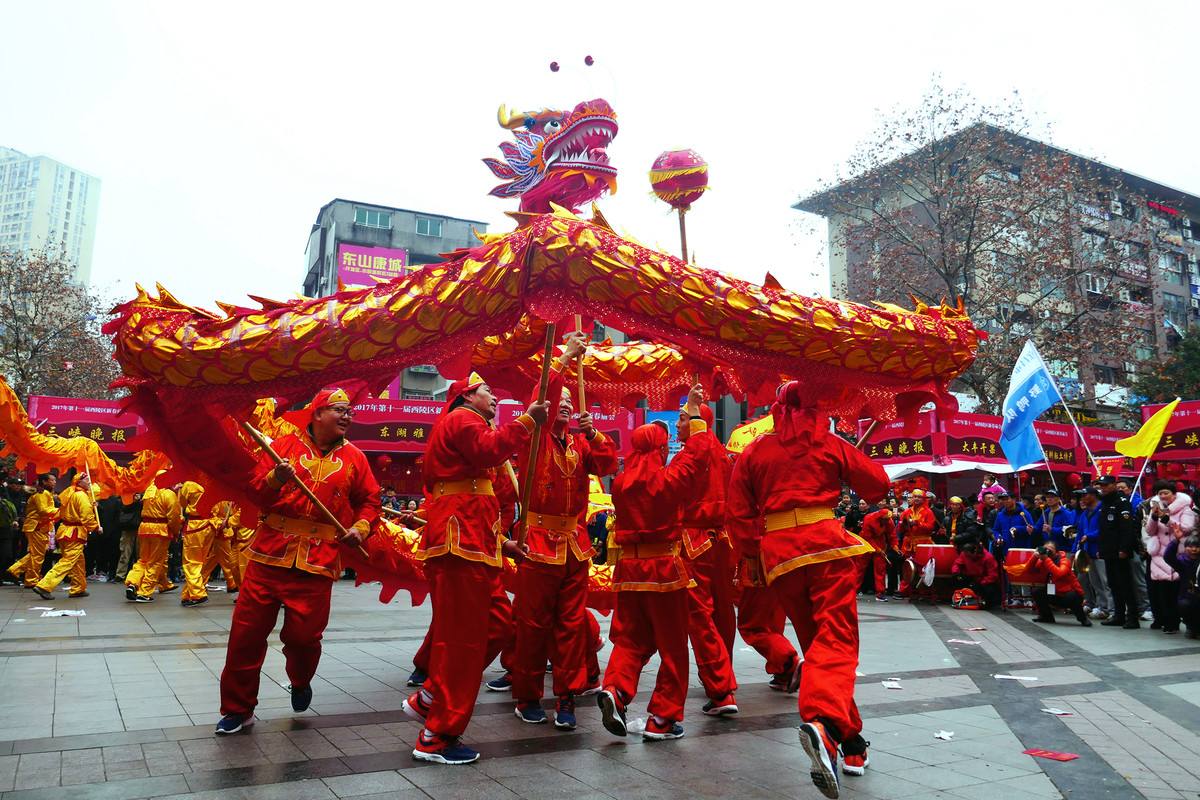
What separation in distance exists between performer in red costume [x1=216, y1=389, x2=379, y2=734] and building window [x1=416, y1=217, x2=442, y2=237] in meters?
45.6

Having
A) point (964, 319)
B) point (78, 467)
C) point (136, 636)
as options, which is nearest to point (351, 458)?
point (964, 319)

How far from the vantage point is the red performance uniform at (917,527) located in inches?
486

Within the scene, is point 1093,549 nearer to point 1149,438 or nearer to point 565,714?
point 1149,438

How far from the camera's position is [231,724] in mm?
4145

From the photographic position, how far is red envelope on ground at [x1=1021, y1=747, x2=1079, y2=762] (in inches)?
156

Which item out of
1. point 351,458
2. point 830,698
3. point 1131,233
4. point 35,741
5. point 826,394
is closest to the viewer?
point 830,698

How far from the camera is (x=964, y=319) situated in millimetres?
4398

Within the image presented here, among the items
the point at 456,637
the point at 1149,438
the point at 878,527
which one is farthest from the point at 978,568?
the point at 456,637

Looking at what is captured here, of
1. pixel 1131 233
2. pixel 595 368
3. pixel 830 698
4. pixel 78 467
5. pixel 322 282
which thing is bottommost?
pixel 830 698

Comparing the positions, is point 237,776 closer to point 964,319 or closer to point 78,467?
point 964,319

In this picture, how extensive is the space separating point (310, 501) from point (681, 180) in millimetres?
2799

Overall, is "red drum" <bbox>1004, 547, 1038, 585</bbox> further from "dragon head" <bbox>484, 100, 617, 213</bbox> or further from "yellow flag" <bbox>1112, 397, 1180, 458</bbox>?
"dragon head" <bbox>484, 100, 617, 213</bbox>

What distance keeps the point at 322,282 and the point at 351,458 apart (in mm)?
48958

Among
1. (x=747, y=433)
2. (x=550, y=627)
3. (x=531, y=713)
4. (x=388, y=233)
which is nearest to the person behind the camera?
(x=531, y=713)
